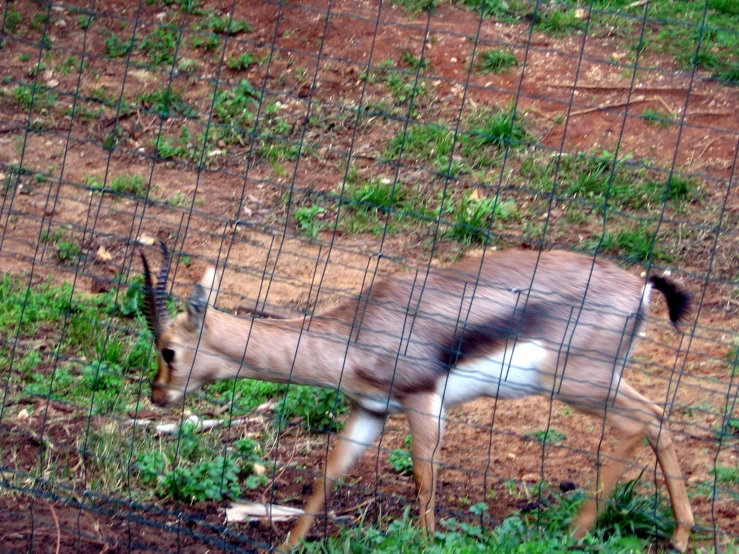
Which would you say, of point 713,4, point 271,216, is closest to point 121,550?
point 271,216

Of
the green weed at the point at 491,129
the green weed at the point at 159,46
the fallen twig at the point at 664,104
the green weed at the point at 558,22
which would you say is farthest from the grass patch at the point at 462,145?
the green weed at the point at 159,46

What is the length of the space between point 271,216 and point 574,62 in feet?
11.2

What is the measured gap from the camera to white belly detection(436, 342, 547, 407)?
4211 millimetres

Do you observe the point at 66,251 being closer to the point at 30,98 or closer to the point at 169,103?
the point at 169,103

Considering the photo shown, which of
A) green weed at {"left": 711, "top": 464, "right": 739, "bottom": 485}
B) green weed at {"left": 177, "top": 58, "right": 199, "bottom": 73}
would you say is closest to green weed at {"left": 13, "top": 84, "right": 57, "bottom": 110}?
green weed at {"left": 177, "top": 58, "right": 199, "bottom": 73}

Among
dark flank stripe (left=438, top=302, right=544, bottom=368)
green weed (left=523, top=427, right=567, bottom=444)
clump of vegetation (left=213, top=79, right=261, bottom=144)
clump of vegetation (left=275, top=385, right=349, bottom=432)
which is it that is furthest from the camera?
clump of vegetation (left=213, top=79, right=261, bottom=144)

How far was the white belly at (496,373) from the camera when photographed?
421 cm

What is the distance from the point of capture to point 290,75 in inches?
346

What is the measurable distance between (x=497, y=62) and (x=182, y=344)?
16.5 ft

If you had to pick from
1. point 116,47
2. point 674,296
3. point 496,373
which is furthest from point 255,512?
point 116,47

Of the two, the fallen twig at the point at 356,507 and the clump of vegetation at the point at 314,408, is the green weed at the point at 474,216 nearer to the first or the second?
the clump of vegetation at the point at 314,408

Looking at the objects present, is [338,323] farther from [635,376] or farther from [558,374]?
[635,376]

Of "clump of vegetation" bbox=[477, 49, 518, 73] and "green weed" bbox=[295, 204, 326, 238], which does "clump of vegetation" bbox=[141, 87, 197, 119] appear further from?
"clump of vegetation" bbox=[477, 49, 518, 73]

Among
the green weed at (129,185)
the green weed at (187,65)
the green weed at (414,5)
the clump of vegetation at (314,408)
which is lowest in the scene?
the clump of vegetation at (314,408)
